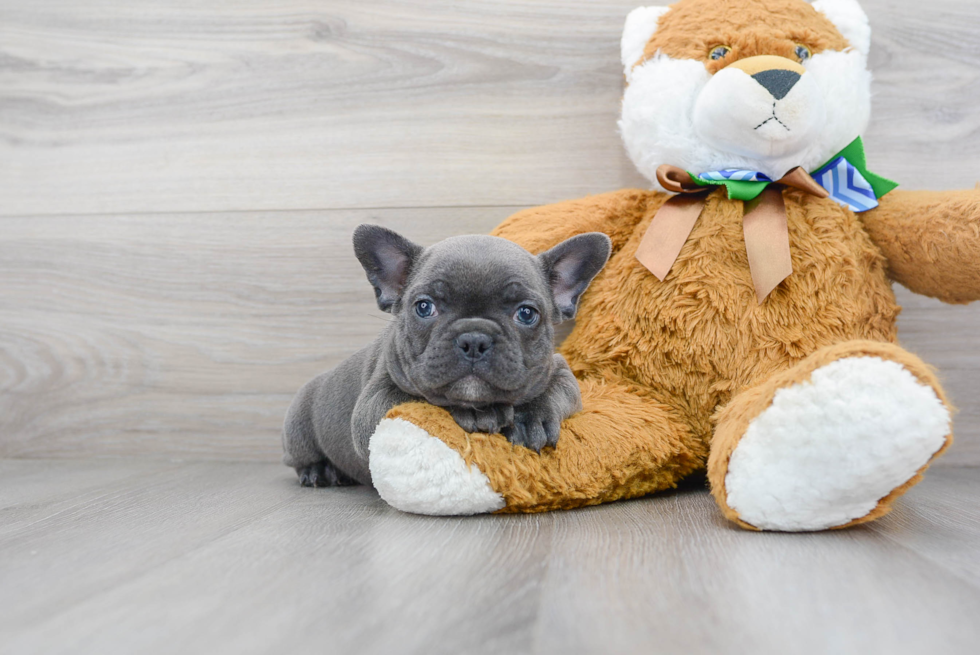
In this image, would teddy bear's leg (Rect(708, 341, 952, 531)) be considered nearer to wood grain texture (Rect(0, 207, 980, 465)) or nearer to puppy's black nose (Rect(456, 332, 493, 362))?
puppy's black nose (Rect(456, 332, 493, 362))

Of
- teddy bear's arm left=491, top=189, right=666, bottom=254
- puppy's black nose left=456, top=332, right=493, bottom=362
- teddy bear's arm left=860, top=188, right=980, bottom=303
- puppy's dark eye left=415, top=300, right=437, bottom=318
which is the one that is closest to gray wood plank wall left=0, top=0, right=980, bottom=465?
teddy bear's arm left=491, top=189, right=666, bottom=254

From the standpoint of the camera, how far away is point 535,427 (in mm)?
1175

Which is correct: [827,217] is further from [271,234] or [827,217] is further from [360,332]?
[271,234]

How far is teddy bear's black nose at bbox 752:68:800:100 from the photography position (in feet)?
4.28

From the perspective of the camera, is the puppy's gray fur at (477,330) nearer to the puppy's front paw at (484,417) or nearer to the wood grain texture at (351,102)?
the puppy's front paw at (484,417)

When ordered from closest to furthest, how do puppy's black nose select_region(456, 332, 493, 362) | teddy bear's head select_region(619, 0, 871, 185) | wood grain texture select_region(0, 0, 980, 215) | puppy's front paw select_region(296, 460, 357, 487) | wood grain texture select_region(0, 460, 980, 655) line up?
wood grain texture select_region(0, 460, 980, 655), puppy's black nose select_region(456, 332, 493, 362), teddy bear's head select_region(619, 0, 871, 185), puppy's front paw select_region(296, 460, 357, 487), wood grain texture select_region(0, 0, 980, 215)

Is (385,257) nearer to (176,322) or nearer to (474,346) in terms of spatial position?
(474,346)

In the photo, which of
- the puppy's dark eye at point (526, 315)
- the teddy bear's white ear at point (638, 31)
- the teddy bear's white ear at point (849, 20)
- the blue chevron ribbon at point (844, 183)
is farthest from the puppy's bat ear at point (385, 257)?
the teddy bear's white ear at point (849, 20)

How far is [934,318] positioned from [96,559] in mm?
1716

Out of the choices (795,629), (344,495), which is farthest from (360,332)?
(795,629)

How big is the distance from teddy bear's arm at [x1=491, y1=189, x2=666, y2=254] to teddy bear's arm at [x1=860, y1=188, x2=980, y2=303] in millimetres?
431

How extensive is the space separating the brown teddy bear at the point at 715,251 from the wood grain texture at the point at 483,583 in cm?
10

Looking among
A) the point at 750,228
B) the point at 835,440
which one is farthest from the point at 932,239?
the point at 835,440

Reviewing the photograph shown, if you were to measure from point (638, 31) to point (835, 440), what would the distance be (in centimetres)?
95
